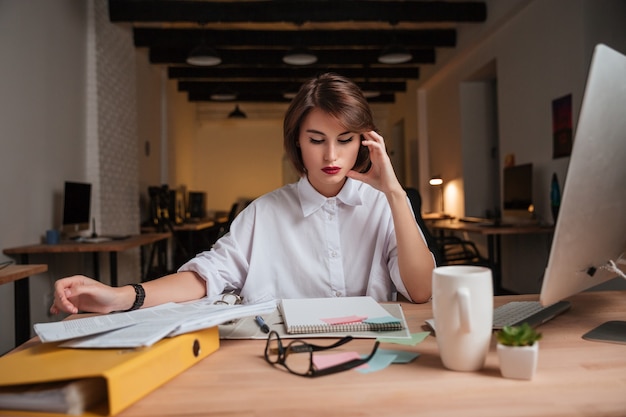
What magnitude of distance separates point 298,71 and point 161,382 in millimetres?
8488

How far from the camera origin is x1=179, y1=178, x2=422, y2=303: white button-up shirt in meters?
1.43

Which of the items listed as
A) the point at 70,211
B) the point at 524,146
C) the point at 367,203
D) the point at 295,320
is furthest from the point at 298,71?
the point at 295,320

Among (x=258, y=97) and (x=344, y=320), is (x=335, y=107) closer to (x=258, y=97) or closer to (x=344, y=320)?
(x=344, y=320)

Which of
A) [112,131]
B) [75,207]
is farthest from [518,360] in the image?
[112,131]

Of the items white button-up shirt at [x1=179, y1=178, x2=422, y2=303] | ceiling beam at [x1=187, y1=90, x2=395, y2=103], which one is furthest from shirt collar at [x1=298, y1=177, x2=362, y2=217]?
ceiling beam at [x1=187, y1=90, x2=395, y2=103]

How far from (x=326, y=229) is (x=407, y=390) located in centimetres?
83

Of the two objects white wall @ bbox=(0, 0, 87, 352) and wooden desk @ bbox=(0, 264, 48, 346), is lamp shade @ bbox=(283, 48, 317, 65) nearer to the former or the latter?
white wall @ bbox=(0, 0, 87, 352)

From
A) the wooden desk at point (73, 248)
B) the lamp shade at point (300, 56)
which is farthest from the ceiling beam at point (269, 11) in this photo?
the wooden desk at point (73, 248)

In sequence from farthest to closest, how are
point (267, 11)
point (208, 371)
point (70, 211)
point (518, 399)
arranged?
point (267, 11) < point (70, 211) < point (208, 371) < point (518, 399)

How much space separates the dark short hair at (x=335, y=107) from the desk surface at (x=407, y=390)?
25.9 inches

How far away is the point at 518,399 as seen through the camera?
62 cm

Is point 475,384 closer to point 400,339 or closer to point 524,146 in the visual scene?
point 400,339

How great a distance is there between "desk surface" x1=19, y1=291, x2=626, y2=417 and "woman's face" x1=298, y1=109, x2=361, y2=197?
0.59 m

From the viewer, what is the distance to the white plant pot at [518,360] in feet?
2.18
